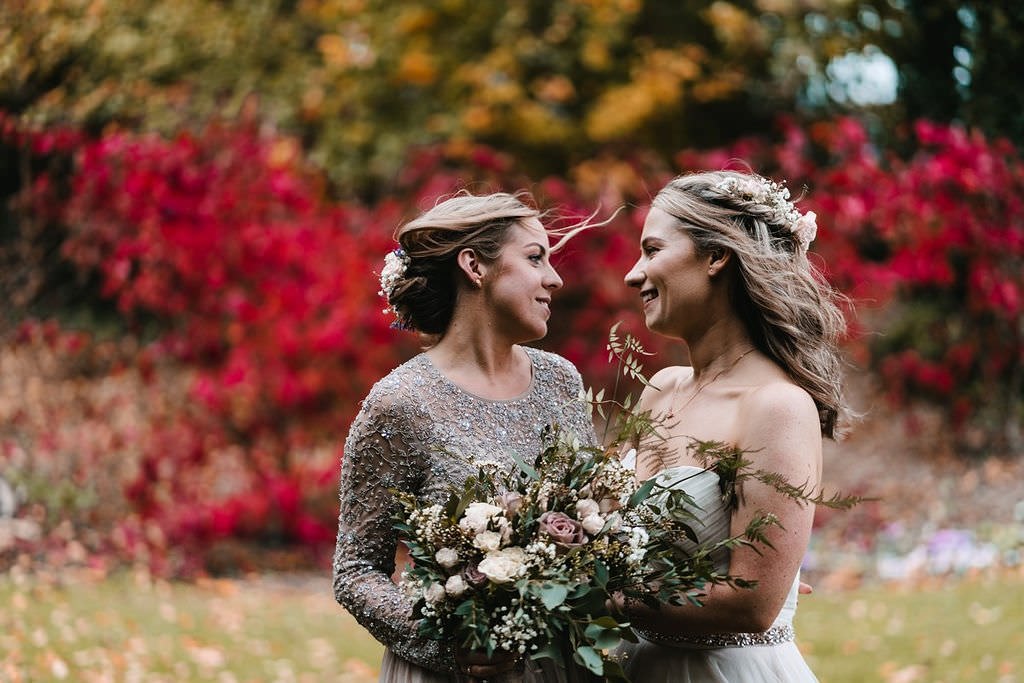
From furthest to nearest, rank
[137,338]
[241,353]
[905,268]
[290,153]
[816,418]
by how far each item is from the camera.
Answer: [290,153] < [137,338] < [905,268] < [241,353] < [816,418]

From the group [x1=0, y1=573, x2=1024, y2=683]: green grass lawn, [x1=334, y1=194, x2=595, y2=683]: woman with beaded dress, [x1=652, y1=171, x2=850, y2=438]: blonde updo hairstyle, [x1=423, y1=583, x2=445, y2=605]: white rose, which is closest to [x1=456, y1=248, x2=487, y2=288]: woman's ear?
[x1=334, y1=194, x2=595, y2=683]: woman with beaded dress

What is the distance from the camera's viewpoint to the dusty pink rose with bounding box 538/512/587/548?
8.61ft

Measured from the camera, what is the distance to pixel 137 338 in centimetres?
1095

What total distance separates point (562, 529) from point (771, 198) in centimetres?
131

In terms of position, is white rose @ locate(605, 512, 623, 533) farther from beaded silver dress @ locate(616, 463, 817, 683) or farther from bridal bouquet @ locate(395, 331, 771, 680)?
beaded silver dress @ locate(616, 463, 817, 683)

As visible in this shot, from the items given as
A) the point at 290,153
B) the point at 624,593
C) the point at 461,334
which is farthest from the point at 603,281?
the point at 624,593

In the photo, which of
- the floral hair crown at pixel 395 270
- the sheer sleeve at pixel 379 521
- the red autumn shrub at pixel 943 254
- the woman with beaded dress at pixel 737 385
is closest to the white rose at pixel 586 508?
the woman with beaded dress at pixel 737 385

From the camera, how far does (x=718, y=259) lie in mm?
3221

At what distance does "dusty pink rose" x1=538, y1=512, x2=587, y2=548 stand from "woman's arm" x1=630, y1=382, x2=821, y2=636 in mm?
383

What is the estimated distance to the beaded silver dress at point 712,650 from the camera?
2.98 m

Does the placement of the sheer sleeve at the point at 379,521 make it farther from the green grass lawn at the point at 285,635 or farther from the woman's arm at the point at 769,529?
the green grass lawn at the point at 285,635

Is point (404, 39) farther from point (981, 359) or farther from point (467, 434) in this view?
point (467, 434)

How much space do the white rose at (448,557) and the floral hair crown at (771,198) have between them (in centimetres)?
138

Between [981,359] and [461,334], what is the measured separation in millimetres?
9417
